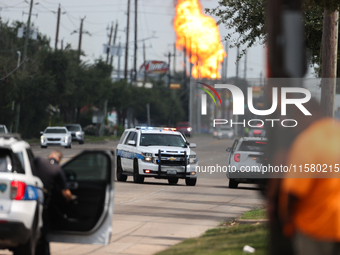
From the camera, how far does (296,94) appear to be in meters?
4.91

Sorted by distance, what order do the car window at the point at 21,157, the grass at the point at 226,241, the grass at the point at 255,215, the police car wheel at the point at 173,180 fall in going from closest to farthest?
1. the car window at the point at 21,157
2. the grass at the point at 226,241
3. the grass at the point at 255,215
4. the police car wheel at the point at 173,180

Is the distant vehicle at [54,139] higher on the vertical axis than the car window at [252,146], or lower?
lower

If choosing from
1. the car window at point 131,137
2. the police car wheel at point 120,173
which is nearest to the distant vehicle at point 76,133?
the car window at point 131,137

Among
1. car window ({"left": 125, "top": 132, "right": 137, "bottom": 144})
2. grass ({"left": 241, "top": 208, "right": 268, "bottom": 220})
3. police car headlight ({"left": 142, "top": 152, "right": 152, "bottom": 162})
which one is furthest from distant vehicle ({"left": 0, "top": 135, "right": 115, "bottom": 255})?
car window ({"left": 125, "top": 132, "right": 137, "bottom": 144})

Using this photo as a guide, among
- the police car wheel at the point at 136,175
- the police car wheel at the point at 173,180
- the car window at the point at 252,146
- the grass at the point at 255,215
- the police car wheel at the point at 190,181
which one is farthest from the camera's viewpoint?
the police car wheel at the point at 173,180

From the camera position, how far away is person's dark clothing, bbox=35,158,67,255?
25.5ft

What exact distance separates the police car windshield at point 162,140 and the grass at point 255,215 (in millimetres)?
7423

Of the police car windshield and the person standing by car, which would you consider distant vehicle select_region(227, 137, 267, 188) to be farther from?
the person standing by car

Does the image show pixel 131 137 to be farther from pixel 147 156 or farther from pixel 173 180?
pixel 173 180

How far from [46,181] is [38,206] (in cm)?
45

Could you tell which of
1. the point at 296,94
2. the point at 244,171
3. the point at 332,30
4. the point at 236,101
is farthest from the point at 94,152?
the point at 236,101

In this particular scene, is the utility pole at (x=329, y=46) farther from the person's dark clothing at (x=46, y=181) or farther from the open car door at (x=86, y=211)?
the person's dark clothing at (x=46, y=181)

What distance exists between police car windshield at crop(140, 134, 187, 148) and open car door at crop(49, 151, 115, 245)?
14487mm

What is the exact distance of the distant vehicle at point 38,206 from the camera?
7301mm
